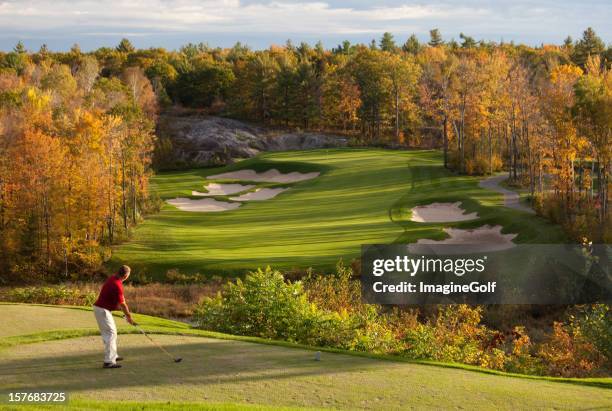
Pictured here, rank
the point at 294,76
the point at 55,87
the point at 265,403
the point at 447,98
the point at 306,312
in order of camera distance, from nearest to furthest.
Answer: the point at 265,403, the point at 306,312, the point at 447,98, the point at 55,87, the point at 294,76

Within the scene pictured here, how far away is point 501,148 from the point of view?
75375 mm

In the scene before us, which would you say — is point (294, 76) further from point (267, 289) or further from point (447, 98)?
point (267, 289)

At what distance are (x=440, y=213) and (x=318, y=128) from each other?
2447 inches

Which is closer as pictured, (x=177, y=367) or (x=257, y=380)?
(x=257, y=380)

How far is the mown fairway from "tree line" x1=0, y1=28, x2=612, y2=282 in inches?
108

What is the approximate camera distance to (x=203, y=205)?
62875mm

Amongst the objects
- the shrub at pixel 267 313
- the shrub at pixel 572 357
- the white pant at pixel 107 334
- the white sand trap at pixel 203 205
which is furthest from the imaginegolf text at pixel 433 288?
the white sand trap at pixel 203 205

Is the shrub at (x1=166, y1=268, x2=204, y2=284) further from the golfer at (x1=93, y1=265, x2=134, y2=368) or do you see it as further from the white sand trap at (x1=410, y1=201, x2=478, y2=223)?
the golfer at (x1=93, y1=265, x2=134, y2=368)

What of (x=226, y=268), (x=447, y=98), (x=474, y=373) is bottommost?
(x=226, y=268)

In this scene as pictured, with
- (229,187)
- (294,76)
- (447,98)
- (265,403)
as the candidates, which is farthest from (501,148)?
(265,403)

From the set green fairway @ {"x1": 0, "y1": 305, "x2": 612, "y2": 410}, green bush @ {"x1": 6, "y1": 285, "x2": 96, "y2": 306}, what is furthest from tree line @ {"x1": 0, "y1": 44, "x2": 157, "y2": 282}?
green fairway @ {"x1": 0, "y1": 305, "x2": 612, "y2": 410}

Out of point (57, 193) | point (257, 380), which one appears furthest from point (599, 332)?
point (57, 193)

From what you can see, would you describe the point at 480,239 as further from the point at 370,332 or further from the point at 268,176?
the point at 268,176

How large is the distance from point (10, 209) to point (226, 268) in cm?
1677
